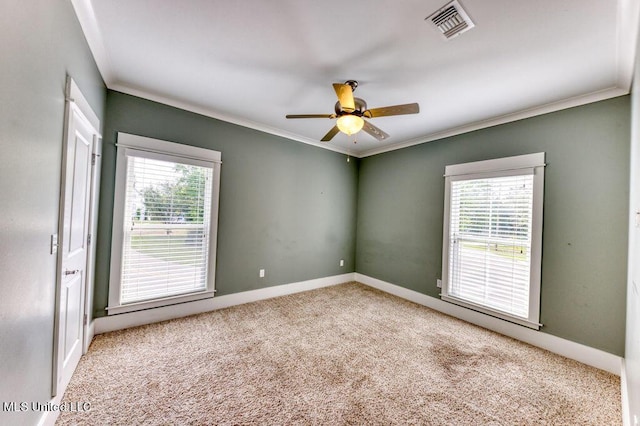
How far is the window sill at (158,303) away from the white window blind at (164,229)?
0.05 meters

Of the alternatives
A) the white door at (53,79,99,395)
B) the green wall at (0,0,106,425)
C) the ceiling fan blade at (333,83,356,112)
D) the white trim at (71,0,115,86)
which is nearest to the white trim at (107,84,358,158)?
the white trim at (71,0,115,86)

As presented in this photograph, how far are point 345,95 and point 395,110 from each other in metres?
0.48

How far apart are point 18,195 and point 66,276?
0.94 meters

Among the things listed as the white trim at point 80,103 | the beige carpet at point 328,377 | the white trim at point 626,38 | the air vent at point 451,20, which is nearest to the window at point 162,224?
the beige carpet at point 328,377

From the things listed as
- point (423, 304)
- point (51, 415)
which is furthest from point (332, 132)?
point (51, 415)

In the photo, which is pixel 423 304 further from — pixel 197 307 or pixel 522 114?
pixel 197 307

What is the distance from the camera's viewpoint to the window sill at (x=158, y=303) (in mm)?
2723

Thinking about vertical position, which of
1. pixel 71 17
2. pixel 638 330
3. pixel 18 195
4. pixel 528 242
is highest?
pixel 71 17

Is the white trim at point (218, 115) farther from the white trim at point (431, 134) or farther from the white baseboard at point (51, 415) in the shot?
the white baseboard at point (51, 415)

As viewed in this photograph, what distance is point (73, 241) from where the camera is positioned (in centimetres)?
193

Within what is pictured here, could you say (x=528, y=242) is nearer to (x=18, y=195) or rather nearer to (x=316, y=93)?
(x=316, y=93)

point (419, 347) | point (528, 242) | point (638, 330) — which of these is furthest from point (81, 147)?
point (528, 242)

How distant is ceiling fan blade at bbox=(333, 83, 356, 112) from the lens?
2.03 metres

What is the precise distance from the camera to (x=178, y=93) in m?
2.86
